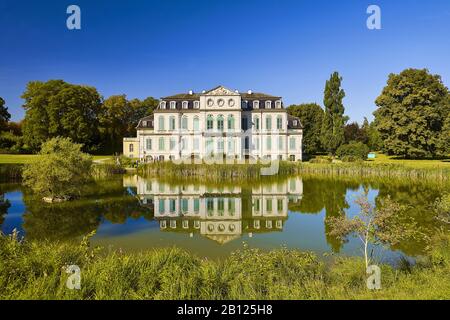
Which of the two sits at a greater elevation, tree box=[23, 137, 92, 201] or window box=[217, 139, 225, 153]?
window box=[217, 139, 225, 153]

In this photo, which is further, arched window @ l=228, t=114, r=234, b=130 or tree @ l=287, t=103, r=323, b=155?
tree @ l=287, t=103, r=323, b=155

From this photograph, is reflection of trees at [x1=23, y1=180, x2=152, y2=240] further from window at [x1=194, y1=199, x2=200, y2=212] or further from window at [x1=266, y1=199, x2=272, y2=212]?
window at [x1=266, y1=199, x2=272, y2=212]

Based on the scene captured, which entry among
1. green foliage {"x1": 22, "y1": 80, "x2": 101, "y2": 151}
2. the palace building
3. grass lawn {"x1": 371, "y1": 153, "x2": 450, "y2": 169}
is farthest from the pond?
green foliage {"x1": 22, "y1": 80, "x2": 101, "y2": 151}

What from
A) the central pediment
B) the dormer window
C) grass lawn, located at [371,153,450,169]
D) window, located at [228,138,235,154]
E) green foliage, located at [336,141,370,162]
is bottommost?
grass lawn, located at [371,153,450,169]

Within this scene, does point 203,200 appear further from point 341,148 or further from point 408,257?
point 341,148

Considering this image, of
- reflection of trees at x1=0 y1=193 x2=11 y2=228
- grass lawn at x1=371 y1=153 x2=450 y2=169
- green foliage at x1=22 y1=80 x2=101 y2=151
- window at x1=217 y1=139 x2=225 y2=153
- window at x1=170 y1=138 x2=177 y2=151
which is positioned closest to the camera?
reflection of trees at x1=0 y1=193 x2=11 y2=228

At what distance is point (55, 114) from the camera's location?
37375 mm

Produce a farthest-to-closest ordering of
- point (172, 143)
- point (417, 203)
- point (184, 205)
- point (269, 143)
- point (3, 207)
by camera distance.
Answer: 1. point (172, 143)
2. point (269, 143)
3. point (184, 205)
4. point (417, 203)
5. point (3, 207)

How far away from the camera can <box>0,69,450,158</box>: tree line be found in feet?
102

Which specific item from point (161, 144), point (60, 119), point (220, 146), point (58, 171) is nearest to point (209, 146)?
point (220, 146)

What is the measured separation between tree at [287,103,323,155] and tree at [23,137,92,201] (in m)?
33.3

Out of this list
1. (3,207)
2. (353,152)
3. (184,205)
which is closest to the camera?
(3,207)

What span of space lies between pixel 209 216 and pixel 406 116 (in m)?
28.6

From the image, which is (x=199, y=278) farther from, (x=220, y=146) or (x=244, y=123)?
(x=244, y=123)
